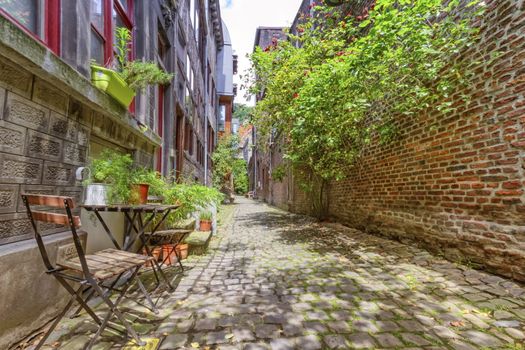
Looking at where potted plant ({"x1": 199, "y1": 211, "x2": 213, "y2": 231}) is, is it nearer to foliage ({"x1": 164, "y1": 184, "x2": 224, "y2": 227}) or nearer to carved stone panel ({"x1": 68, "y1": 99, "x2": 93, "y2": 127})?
foliage ({"x1": 164, "y1": 184, "x2": 224, "y2": 227})

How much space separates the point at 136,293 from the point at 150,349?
1.22 metres

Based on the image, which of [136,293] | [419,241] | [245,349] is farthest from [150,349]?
[419,241]

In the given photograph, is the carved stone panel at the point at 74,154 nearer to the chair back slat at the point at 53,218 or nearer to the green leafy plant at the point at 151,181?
the green leafy plant at the point at 151,181

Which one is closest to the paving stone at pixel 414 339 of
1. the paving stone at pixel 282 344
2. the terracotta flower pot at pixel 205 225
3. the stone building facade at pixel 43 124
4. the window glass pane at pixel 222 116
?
the paving stone at pixel 282 344

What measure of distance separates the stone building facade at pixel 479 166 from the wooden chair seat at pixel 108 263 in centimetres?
402

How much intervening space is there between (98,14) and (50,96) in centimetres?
216

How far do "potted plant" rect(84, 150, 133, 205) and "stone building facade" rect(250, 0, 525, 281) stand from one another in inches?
182

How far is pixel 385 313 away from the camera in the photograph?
243cm

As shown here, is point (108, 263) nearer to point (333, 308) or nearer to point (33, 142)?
point (33, 142)

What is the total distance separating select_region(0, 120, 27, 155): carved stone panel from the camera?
1.96 metres

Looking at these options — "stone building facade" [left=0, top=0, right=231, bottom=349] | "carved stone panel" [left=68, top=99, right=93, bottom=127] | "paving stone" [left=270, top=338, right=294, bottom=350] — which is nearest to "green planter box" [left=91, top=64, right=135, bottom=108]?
"stone building facade" [left=0, top=0, right=231, bottom=349]

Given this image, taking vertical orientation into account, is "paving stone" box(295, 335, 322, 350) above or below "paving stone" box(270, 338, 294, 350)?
above

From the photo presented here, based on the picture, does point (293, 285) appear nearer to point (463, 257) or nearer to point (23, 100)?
point (463, 257)

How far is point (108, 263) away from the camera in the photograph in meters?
2.12
